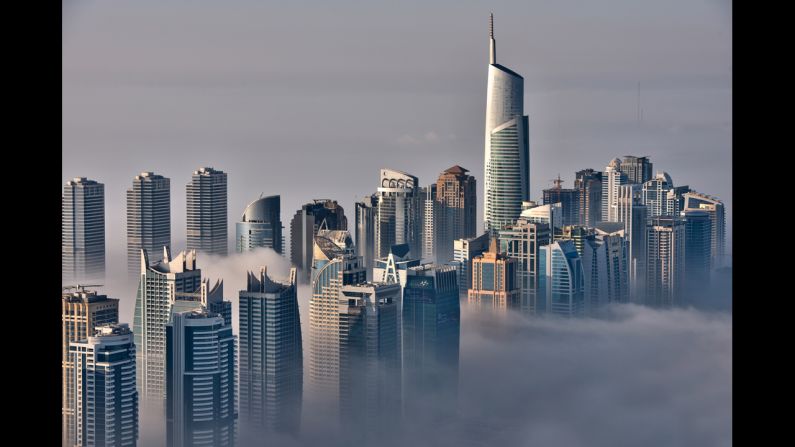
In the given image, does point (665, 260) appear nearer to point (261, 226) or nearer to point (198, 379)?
point (261, 226)

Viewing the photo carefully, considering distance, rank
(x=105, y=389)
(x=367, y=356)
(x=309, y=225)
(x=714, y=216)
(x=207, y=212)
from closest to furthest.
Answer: (x=105, y=389)
(x=367, y=356)
(x=207, y=212)
(x=309, y=225)
(x=714, y=216)

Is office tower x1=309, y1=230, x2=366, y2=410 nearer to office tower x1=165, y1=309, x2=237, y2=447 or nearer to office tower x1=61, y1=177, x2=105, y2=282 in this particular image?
office tower x1=165, y1=309, x2=237, y2=447

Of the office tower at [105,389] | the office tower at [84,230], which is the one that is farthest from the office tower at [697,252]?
the office tower at [84,230]

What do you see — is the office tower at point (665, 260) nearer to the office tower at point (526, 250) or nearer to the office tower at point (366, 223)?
the office tower at point (526, 250)

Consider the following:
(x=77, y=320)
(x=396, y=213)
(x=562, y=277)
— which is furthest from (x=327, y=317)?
(x=562, y=277)

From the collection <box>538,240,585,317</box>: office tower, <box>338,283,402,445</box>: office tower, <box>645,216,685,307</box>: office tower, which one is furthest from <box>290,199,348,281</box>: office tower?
<box>645,216,685,307</box>: office tower
